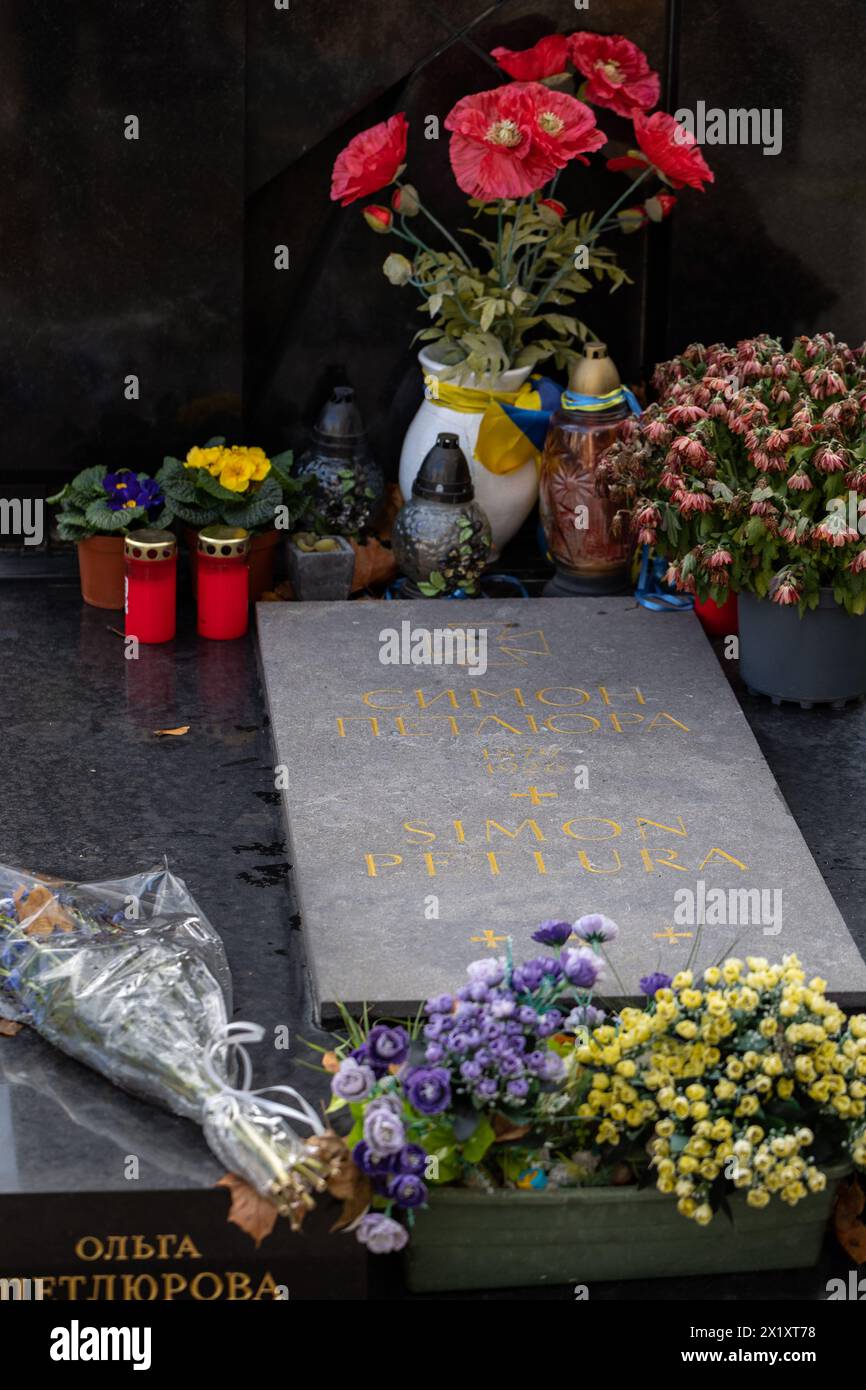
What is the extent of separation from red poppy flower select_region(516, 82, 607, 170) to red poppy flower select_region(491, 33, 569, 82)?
28cm

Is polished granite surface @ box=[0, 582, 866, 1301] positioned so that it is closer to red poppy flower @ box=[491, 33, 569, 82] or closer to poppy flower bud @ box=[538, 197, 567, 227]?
poppy flower bud @ box=[538, 197, 567, 227]

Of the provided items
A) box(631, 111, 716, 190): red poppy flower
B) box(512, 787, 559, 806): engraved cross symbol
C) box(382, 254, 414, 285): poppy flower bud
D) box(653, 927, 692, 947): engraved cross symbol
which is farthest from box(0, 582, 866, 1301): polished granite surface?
box(631, 111, 716, 190): red poppy flower

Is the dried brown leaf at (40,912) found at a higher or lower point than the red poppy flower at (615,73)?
lower

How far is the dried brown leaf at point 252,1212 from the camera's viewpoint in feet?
12.0

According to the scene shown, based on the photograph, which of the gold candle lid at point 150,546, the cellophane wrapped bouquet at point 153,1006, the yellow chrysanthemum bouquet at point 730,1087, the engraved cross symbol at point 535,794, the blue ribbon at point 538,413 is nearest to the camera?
the yellow chrysanthemum bouquet at point 730,1087

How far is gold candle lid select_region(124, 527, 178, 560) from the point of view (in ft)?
18.8

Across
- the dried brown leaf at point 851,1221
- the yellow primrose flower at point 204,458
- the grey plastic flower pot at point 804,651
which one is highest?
the yellow primrose flower at point 204,458

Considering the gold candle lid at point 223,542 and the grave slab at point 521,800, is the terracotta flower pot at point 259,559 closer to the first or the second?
the gold candle lid at point 223,542

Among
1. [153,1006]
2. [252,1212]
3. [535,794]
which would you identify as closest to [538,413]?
[535,794]

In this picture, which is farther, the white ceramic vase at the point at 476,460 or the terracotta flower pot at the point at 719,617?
the white ceramic vase at the point at 476,460

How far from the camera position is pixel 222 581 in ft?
19.3

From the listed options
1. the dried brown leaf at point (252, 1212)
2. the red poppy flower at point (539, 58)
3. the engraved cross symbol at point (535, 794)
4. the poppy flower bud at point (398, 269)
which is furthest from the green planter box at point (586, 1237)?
the red poppy flower at point (539, 58)

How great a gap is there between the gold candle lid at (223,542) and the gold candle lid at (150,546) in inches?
3.2

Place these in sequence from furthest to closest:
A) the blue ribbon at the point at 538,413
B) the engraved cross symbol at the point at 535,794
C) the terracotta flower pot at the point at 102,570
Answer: the blue ribbon at the point at 538,413
the terracotta flower pot at the point at 102,570
the engraved cross symbol at the point at 535,794
